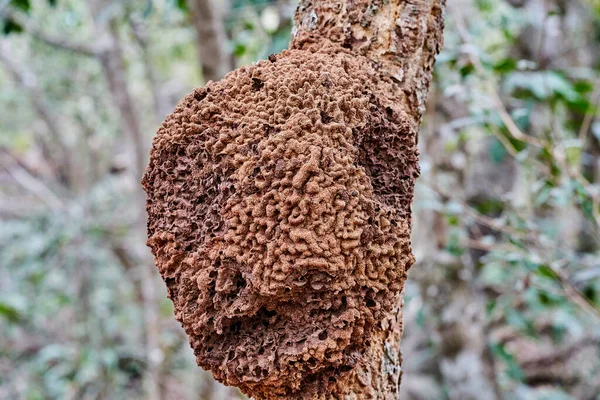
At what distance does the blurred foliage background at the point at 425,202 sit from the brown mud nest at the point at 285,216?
1145 mm

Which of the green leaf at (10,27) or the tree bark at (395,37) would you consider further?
the green leaf at (10,27)

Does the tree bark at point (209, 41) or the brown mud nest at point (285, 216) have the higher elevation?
the tree bark at point (209, 41)

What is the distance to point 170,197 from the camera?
32.7 inches

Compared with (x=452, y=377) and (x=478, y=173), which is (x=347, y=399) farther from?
(x=478, y=173)

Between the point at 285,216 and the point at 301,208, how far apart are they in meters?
0.03

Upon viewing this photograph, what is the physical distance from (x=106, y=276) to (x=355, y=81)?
5.25 m

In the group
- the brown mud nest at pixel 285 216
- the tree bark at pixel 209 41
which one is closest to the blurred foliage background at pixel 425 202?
the tree bark at pixel 209 41

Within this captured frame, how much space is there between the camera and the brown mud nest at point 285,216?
2.35 ft

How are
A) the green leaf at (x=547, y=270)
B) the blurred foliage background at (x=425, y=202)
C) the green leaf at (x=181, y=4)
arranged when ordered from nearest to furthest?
1. the green leaf at (x=547, y=270)
2. the blurred foliage background at (x=425, y=202)
3. the green leaf at (x=181, y=4)

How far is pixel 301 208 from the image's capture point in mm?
708

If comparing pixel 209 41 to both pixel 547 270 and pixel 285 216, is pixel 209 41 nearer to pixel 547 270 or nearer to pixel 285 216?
pixel 547 270

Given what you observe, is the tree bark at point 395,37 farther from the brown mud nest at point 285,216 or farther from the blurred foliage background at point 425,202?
the blurred foliage background at point 425,202

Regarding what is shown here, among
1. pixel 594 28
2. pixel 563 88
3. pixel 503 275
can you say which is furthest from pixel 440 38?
pixel 594 28

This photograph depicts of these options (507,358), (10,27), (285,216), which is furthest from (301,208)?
(10,27)
